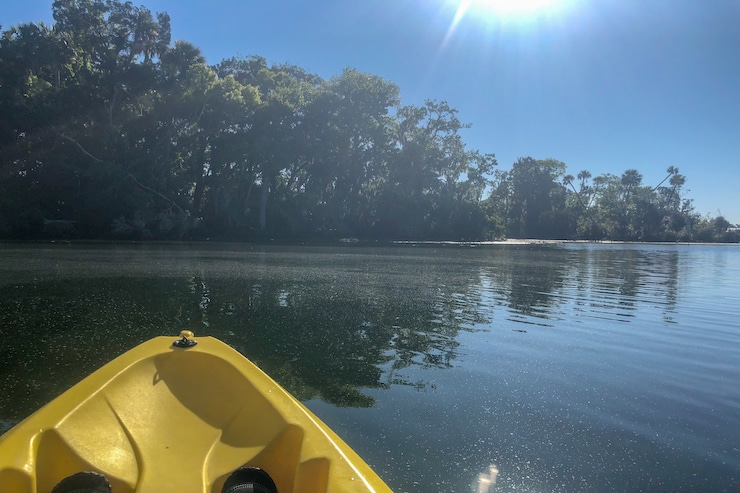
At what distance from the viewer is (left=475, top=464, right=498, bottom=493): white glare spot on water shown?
3658mm

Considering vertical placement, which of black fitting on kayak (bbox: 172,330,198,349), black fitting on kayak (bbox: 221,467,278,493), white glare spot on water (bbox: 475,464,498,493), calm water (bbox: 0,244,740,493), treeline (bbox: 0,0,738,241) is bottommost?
white glare spot on water (bbox: 475,464,498,493)

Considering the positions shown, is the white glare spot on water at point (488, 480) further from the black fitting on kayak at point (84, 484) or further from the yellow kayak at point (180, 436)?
the black fitting on kayak at point (84, 484)

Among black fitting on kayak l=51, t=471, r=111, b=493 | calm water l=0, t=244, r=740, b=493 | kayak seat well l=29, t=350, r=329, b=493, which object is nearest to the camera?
black fitting on kayak l=51, t=471, r=111, b=493

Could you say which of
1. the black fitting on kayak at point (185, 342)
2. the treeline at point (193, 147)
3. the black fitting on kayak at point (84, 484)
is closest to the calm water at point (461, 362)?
the black fitting on kayak at point (185, 342)

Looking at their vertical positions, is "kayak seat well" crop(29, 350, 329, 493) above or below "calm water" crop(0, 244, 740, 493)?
above

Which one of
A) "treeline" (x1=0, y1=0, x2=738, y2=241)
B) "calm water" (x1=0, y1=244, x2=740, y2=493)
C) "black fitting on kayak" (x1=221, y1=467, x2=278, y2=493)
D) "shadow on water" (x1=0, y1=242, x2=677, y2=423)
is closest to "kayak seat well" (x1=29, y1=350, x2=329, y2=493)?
"black fitting on kayak" (x1=221, y1=467, x2=278, y2=493)

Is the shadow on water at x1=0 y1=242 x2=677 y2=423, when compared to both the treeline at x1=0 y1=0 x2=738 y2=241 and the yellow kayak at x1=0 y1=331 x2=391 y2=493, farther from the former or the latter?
the treeline at x1=0 y1=0 x2=738 y2=241

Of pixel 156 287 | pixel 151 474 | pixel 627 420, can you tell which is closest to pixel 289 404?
pixel 151 474

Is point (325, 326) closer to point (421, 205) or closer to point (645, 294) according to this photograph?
point (645, 294)

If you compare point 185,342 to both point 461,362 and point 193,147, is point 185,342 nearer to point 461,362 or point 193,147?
point 461,362

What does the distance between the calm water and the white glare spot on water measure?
0.05 meters

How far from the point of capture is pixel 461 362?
23.3ft

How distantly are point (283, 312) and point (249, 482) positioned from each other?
7662 mm

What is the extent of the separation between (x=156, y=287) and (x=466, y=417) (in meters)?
10.5
